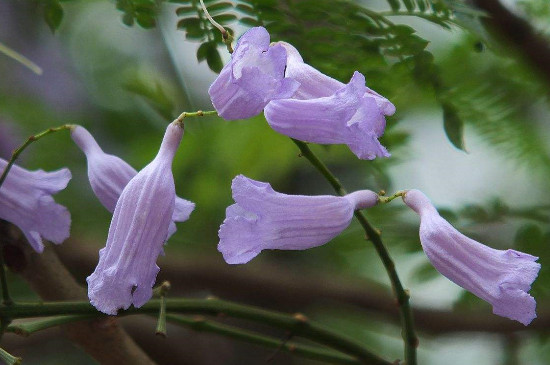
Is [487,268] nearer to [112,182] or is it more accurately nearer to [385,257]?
[385,257]

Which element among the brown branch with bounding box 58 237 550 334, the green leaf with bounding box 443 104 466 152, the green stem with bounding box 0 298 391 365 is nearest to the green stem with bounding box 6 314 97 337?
the green stem with bounding box 0 298 391 365

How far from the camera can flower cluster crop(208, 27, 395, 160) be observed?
16.2 inches

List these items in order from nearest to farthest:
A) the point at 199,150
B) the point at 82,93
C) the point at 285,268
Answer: the point at 199,150, the point at 285,268, the point at 82,93

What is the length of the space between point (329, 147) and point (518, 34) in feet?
0.81

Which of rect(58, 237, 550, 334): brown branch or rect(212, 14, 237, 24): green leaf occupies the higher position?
rect(212, 14, 237, 24): green leaf

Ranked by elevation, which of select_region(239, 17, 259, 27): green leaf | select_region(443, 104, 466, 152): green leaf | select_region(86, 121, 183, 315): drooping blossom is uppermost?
select_region(239, 17, 259, 27): green leaf

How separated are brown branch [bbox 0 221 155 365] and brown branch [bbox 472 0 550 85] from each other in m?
0.42

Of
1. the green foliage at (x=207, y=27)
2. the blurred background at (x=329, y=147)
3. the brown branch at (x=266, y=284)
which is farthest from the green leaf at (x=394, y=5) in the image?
the brown branch at (x=266, y=284)

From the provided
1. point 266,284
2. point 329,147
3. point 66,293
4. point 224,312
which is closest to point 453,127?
point 329,147

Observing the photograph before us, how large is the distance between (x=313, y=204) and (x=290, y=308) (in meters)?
0.66

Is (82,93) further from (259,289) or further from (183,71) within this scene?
(259,289)

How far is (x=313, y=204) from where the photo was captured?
16.8 inches

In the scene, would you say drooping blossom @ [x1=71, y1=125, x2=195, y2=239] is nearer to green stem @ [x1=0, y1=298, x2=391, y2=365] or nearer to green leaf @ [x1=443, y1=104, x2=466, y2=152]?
green stem @ [x1=0, y1=298, x2=391, y2=365]

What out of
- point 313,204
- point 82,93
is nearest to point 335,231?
→ point 313,204
